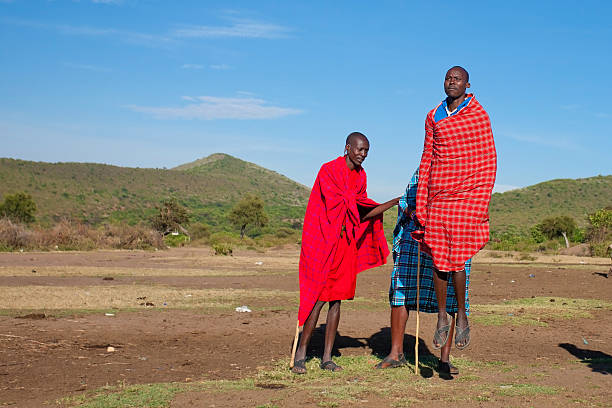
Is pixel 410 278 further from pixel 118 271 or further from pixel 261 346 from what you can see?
pixel 118 271

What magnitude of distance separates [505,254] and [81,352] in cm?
3047

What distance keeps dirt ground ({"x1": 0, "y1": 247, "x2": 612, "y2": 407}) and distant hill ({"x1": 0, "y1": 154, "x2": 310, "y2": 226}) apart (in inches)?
2067

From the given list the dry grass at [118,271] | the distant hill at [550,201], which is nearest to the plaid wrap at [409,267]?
the dry grass at [118,271]

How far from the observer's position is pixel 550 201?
83688 millimetres

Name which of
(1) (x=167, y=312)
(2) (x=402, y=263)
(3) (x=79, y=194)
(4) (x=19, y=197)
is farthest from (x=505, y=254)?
(3) (x=79, y=194)

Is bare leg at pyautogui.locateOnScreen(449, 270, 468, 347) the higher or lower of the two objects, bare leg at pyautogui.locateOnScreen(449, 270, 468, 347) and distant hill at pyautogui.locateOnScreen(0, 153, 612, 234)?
the lower

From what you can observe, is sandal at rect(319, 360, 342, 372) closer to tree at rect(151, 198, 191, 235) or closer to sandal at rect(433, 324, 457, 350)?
sandal at rect(433, 324, 457, 350)

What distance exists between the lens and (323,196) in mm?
6816

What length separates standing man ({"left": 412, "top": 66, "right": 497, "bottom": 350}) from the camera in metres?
6.05

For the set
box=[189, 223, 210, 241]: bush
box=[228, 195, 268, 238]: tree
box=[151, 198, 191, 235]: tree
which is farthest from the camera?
box=[228, 195, 268, 238]: tree

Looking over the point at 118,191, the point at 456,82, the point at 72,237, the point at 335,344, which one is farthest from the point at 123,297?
the point at 118,191

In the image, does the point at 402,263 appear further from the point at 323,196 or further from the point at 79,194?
the point at 79,194

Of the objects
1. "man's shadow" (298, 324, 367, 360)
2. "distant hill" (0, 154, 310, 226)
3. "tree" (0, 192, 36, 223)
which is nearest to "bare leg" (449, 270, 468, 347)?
"man's shadow" (298, 324, 367, 360)

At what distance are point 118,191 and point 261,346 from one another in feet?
261
